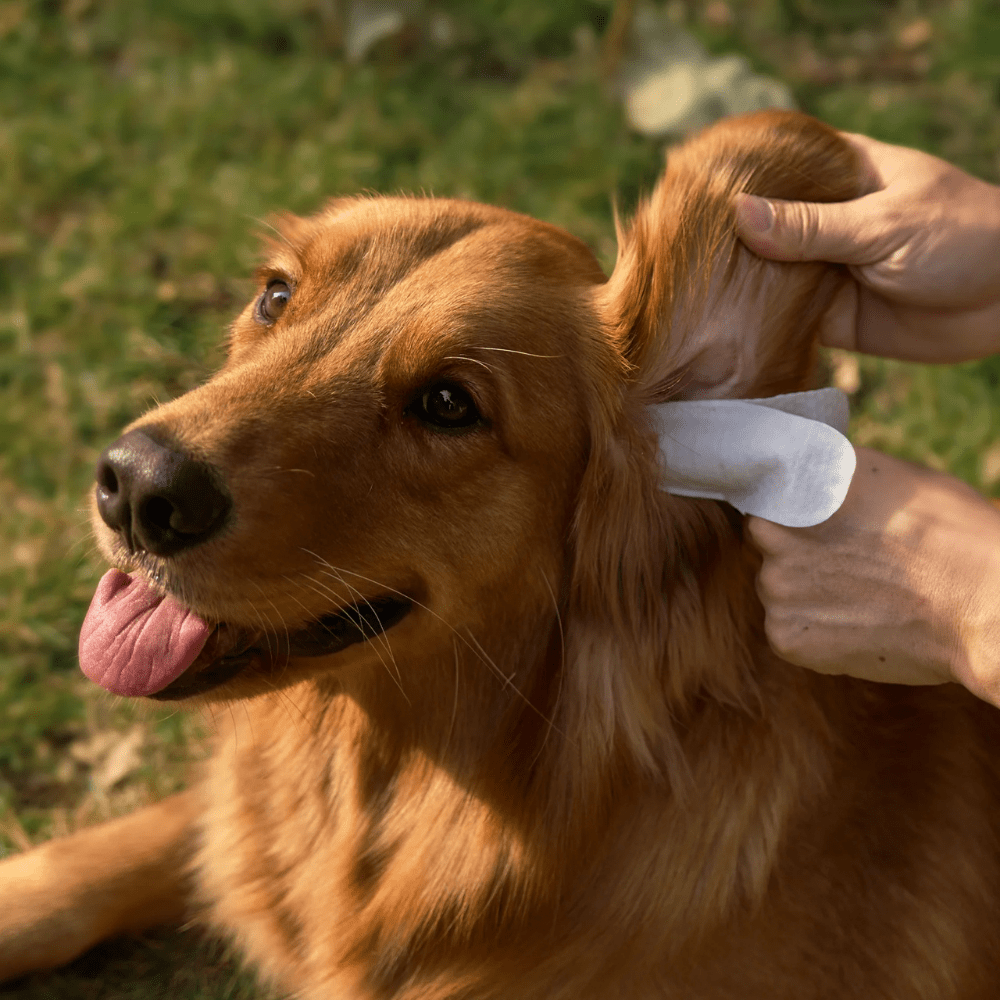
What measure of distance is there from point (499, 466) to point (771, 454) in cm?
56

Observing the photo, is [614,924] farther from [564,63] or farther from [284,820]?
[564,63]

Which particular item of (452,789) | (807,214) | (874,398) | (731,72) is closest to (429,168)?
(731,72)

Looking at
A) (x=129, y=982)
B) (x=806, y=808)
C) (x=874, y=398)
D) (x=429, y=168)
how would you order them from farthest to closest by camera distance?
(x=429, y=168)
(x=874, y=398)
(x=129, y=982)
(x=806, y=808)

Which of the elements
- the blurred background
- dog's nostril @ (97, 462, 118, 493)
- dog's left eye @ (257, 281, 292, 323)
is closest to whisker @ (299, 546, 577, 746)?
dog's nostril @ (97, 462, 118, 493)

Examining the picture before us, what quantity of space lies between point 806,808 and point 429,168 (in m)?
3.55

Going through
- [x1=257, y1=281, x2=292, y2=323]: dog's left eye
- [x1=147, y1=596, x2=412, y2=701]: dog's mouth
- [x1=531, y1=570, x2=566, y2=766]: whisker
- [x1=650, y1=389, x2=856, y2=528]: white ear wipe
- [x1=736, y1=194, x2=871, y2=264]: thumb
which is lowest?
[x1=531, y1=570, x2=566, y2=766]: whisker

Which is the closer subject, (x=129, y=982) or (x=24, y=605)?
(x=129, y=982)

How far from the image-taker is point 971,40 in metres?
5.62

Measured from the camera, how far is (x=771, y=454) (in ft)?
7.27

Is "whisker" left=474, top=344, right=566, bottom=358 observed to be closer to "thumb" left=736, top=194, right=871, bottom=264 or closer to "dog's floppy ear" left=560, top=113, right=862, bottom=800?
"dog's floppy ear" left=560, top=113, right=862, bottom=800

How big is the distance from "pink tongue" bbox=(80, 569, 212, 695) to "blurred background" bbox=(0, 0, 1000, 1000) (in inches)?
46.4

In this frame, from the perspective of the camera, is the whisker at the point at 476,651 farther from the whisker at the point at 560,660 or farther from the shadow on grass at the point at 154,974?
the shadow on grass at the point at 154,974

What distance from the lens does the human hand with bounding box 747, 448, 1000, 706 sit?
89.3 inches

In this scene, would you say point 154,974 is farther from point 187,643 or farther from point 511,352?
point 511,352
